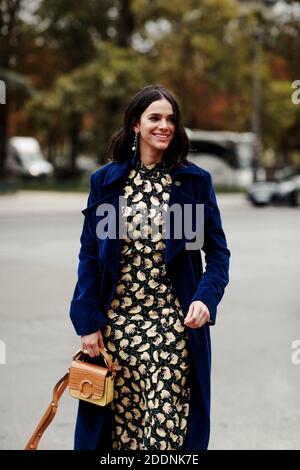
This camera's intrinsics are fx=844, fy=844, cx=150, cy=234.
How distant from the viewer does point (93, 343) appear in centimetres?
292

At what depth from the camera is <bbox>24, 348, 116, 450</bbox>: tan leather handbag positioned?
9.43ft

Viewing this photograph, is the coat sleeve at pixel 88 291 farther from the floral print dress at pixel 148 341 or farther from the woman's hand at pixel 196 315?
the woman's hand at pixel 196 315

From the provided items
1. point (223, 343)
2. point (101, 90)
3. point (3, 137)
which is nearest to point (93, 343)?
point (223, 343)

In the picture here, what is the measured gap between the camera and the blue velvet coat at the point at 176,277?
2.92 m

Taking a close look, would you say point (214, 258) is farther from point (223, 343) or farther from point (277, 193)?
point (277, 193)

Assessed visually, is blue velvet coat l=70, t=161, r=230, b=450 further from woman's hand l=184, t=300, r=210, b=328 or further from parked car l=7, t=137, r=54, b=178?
parked car l=7, t=137, r=54, b=178

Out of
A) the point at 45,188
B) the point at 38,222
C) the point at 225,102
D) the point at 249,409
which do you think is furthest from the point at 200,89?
the point at 249,409

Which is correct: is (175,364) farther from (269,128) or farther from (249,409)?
(269,128)

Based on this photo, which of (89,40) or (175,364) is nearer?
(175,364)

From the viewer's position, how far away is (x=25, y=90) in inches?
1198

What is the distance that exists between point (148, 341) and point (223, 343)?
401cm

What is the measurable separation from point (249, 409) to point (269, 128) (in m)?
33.0

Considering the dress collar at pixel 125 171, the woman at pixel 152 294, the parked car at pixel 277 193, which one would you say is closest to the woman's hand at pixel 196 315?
the woman at pixel 152 294

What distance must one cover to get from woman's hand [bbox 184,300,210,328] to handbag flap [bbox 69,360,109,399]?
1.08 ft
